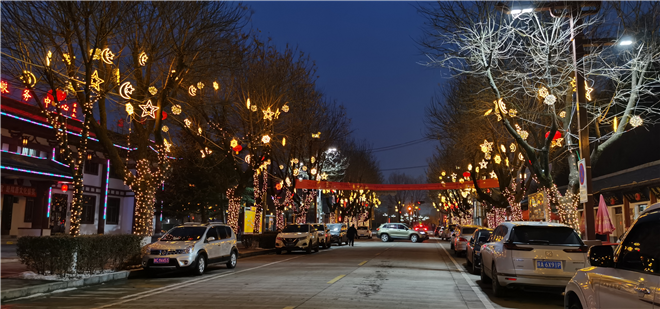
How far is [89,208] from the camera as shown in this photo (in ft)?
125

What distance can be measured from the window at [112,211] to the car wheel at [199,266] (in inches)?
1066

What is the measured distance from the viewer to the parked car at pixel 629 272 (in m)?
3.89

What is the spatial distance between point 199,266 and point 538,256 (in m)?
9.98

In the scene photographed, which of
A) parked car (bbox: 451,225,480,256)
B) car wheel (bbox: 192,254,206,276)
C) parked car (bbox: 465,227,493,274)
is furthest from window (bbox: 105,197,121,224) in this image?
parked car (bbox: 465,227,493,274)

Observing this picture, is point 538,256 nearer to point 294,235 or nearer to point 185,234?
point 185,234

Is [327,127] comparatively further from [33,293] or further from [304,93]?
[33,293]

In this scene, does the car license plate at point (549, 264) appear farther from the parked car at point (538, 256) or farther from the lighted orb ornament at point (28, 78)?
the lighted orb ornament at point (28, 78)

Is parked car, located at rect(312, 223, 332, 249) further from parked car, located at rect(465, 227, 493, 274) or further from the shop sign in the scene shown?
the shop sign

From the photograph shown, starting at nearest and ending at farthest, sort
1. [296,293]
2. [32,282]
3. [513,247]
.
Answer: [513,247] < [296,293] < [32,282]

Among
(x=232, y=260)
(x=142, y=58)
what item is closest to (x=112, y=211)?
(x=232, y=260)

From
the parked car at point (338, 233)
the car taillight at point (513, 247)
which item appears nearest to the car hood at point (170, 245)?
the car taillight at point (513, 247)

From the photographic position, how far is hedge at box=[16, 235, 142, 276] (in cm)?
1304

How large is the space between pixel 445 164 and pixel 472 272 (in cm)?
3816

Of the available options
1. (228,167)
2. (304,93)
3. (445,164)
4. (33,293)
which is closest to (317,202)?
(228,167)
